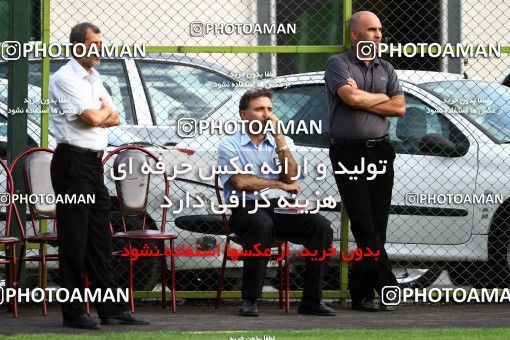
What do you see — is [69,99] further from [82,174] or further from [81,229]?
[81,229]

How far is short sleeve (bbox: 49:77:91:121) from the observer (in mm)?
9875

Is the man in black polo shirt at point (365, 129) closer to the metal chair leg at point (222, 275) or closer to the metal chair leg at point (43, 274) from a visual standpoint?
the metal chair leg at point (222, 275)

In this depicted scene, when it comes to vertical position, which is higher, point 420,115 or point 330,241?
point 420,115

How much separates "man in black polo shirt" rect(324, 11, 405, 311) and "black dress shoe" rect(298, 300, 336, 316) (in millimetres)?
405

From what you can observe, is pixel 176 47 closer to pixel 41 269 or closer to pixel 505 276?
pixel 41 269

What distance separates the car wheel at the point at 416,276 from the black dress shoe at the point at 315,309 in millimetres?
1220

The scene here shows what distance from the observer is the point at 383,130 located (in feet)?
35.9

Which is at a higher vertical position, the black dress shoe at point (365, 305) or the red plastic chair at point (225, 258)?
the red plastic chair at point (225, 258)

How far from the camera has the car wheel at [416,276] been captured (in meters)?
12.0

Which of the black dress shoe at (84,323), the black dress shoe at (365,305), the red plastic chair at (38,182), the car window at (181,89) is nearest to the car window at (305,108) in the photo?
the car window at (181,89)

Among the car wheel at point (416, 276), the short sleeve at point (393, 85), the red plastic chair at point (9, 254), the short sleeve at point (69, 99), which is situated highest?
the short sleeve at point (393, 85)

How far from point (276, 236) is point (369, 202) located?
27.3 inches

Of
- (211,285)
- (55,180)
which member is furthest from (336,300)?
(55,180)

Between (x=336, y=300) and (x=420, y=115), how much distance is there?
1.53 meters
